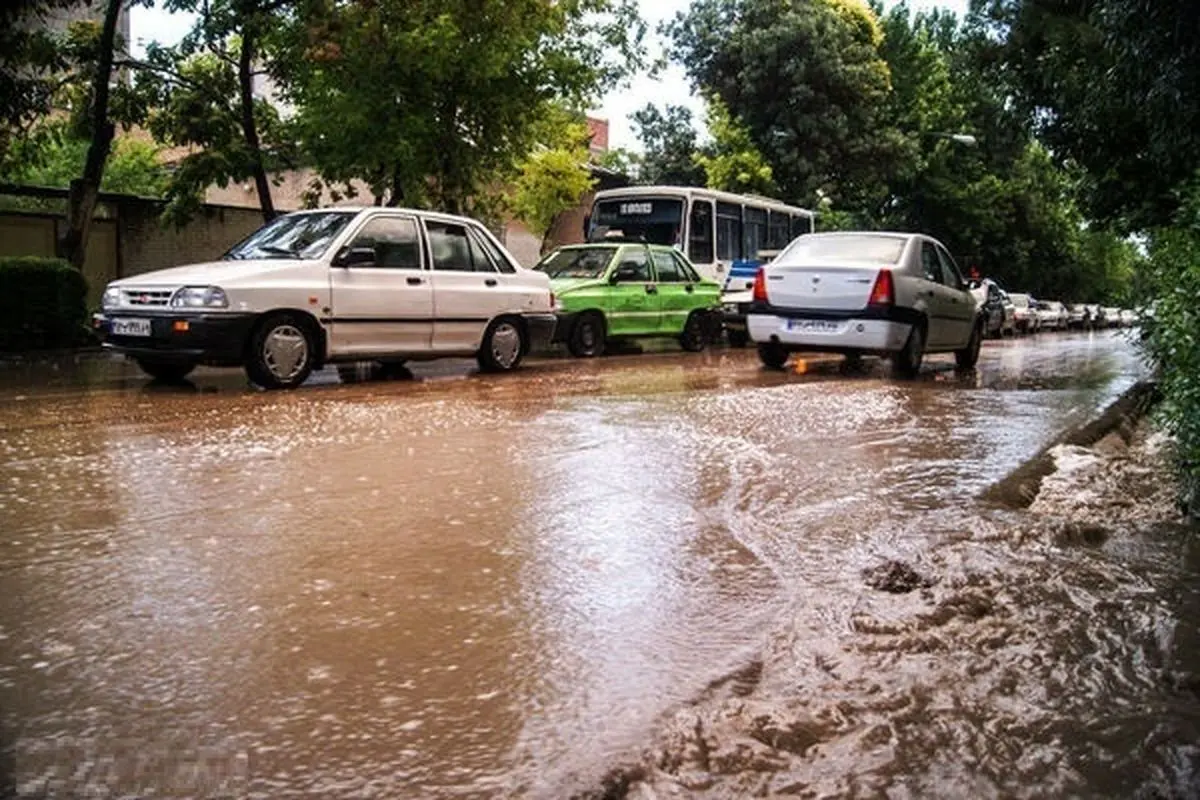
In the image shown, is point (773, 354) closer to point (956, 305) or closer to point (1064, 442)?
point (956, 305)

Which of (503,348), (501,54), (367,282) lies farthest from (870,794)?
(501,54)

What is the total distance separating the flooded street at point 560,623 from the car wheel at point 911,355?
493 cm

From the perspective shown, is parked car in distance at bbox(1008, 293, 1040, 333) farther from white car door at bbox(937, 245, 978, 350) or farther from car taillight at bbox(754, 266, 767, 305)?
car taillight at bbox(754, 266, 767, 305)

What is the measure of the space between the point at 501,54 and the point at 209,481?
36.1 ft

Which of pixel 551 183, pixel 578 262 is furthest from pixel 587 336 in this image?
pixel 551 183

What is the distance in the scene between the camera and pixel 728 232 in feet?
65.1

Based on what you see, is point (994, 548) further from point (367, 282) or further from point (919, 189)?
point (919, 189)

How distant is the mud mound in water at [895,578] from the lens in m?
3.85

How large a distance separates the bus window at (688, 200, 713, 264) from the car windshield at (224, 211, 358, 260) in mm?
9395

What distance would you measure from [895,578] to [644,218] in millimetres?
15282

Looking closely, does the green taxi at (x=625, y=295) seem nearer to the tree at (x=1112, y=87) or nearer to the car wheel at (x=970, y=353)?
the car wheel at (x=970, y=353)

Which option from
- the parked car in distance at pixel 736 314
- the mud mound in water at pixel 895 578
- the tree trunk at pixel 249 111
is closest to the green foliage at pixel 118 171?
the tree trunk at pixel 249 111

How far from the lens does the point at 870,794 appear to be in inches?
94.2

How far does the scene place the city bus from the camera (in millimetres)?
18609
